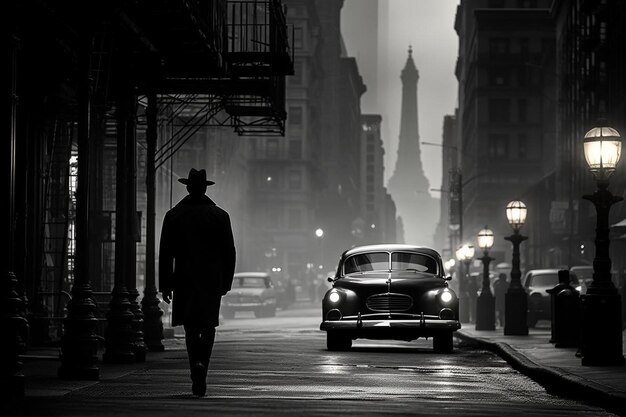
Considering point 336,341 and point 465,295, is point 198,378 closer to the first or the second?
point 336,341

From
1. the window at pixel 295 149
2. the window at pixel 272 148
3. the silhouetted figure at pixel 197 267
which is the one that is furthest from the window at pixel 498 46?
the silhouetted figure at pixel 197 267

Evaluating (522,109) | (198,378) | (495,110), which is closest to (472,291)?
(198,378)

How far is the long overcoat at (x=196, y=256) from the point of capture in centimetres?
1305

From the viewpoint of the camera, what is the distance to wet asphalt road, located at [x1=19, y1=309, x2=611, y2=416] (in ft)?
38.4

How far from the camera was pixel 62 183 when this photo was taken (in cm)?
2684

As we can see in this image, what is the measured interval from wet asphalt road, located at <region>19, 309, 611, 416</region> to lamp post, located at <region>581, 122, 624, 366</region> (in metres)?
1.15

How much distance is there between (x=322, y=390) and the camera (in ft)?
46.4

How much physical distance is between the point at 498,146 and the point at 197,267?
12855 centimetres

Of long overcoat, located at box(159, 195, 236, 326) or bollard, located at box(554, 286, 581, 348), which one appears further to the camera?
bollard, located at box(554, 286, 581, 348)

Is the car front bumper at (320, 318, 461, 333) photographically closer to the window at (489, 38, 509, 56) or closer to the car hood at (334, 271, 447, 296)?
the car hood at (334, 271, 447, 296)

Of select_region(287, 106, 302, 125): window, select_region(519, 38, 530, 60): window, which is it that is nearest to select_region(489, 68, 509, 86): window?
select_region(519, 38, 530, 60): window

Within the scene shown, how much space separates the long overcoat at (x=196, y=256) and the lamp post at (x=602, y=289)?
620cm

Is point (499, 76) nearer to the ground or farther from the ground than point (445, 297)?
farther from the ground

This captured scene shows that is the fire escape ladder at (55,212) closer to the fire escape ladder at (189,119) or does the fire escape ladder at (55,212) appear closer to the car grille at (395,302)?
the fire escape ladder at (189,119)
